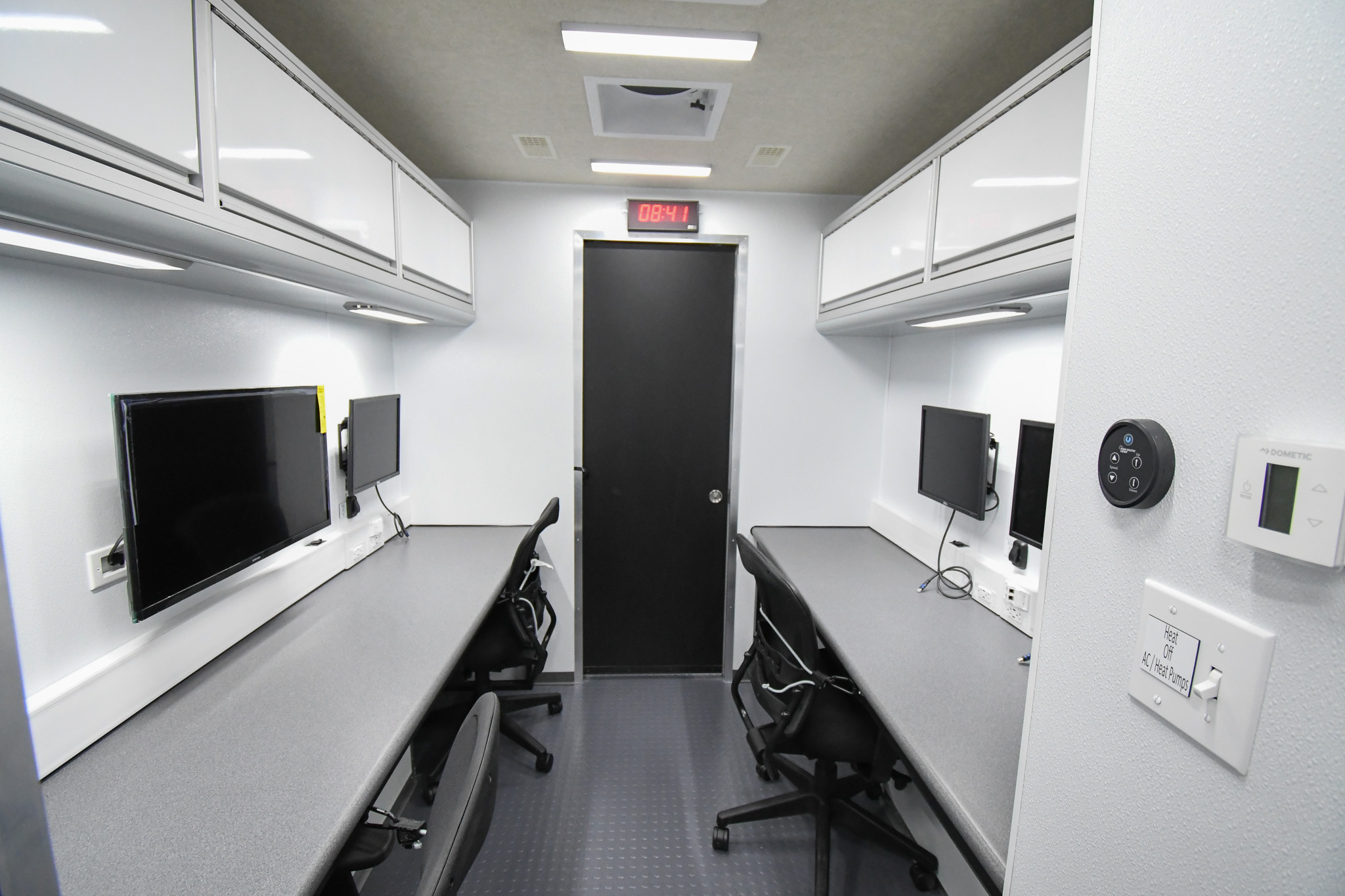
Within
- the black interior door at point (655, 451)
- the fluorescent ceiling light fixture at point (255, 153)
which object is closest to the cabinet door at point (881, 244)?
the black interior door at point (655, 451)

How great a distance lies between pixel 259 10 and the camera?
133 centimetres

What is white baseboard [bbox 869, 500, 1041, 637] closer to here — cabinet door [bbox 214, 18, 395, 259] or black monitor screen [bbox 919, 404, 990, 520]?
black monitor screen [bbox 919, 404, 990, 520]

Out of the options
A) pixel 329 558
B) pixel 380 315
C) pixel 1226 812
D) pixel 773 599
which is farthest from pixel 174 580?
pixel 1226 812

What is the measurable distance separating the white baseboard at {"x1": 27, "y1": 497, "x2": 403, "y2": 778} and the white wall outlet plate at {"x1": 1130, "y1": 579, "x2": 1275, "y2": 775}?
1.43 meters

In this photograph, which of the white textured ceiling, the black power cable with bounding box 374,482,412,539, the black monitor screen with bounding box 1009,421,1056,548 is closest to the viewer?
the white textured ceiling

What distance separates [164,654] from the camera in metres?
1.26

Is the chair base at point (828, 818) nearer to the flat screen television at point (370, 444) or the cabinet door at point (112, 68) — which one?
the flat screen television at point (370, 444)

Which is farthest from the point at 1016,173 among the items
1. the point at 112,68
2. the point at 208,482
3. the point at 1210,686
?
the point at 208,482

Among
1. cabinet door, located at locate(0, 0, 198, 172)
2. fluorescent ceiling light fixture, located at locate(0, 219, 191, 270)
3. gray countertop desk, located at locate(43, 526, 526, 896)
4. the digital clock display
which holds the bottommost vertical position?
gray countertop desk, located at locate(43, 526, 526, 896)

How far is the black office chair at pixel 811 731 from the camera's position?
1587 mm

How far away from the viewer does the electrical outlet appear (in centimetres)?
113

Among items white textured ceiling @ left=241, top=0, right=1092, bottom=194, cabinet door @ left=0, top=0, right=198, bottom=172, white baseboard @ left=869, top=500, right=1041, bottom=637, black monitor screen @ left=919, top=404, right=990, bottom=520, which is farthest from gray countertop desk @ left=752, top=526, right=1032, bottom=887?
cabinet door @ left=0, top=0, right=198, bottom=172

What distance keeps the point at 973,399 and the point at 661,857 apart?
2.05 metres

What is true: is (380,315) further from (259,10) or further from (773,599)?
(773,599)
